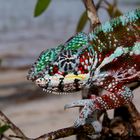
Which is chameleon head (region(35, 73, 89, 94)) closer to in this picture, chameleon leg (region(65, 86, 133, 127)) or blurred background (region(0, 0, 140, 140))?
chameleon leg (region(65, 86, 133, 127))

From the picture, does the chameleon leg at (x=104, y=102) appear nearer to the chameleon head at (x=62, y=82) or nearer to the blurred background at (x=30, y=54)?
the chameleon head at (x=62, y=82)

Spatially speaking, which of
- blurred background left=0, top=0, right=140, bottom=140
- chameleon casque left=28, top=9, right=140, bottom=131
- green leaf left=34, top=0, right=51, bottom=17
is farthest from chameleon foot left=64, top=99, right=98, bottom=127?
blurred background left=0, top=0, right=140, bottom=140

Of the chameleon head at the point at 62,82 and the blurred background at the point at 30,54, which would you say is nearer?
the chameleon head at the point at 62,82

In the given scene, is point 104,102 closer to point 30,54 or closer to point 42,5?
point 42,5

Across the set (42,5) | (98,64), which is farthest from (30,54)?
(98,64)

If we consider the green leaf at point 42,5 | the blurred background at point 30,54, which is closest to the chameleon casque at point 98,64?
the green leaf at point 42,5

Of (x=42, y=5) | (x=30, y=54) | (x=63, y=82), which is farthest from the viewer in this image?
(x=30, y=54)
